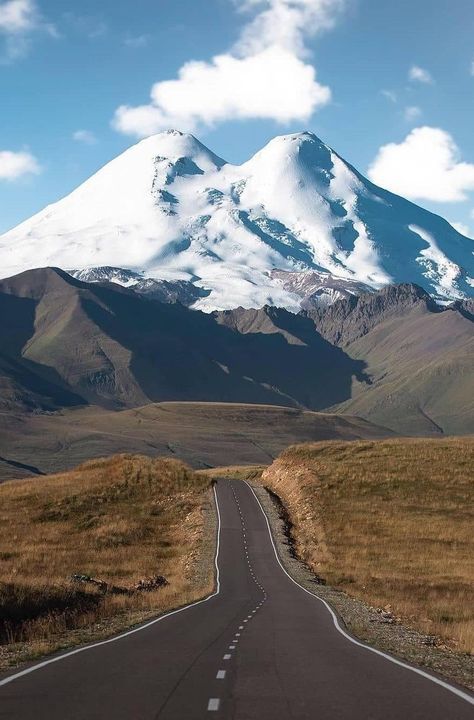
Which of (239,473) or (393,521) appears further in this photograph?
(239,473)

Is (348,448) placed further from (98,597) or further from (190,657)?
(190,657)

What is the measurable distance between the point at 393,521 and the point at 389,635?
40995 mm

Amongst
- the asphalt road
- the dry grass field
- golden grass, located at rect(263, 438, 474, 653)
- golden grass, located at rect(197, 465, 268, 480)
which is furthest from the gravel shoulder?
golden grass, located at rect(197, 465, 268, 480)

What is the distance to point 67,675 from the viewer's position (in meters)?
18.4

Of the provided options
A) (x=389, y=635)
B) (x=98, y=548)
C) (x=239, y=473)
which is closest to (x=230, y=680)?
(x=389, y=635)

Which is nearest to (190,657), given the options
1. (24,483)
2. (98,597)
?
(98,597)

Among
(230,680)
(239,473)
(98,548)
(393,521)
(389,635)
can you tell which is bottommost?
(98,548)

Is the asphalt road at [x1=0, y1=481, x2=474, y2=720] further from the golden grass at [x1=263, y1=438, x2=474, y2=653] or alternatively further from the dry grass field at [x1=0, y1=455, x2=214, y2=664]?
the golden grass at [x1=263, y1=438, x2=474, y2=653]

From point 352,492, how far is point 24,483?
32618 millimetres

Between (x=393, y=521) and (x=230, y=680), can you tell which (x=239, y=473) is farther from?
(x=230, y=680)

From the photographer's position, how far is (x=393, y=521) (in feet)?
227

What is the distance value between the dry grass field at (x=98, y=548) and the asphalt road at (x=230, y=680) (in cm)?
298

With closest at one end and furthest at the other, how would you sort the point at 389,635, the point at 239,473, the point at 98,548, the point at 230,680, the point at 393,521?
the point at 230,680 < the point at 389,635 < the point at 98,548 < the point at 393,521 < the point at 239,473

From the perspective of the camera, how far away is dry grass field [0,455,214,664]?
29938 mm
